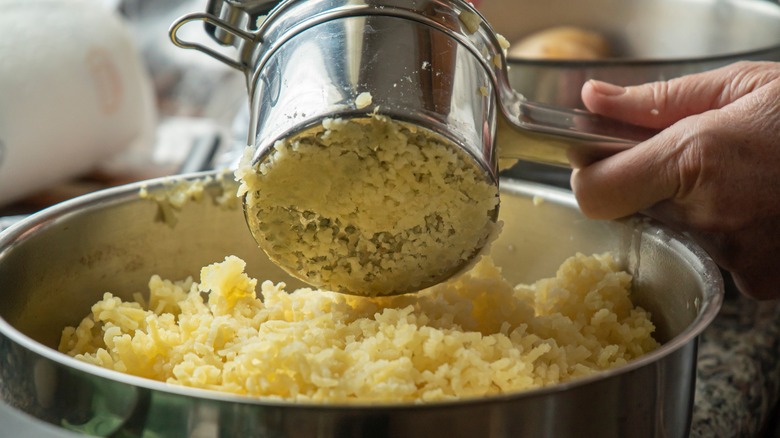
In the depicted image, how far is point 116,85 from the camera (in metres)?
1.77

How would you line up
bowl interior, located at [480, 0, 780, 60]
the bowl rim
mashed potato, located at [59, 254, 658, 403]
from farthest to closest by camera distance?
bowl interior, located at [480, 0, 780, 60]
mashed potato, located at [59, 254, 658, 403]
the bowl rim

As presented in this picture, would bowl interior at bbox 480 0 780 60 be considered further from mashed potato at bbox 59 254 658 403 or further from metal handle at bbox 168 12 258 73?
metal handle at bbox 168 12 258 73

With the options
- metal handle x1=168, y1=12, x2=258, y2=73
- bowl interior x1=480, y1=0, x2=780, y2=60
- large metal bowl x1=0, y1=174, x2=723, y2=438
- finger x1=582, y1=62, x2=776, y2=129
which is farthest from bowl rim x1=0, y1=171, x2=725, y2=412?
bowl interior x1=480, y1=0, x2=780, y2=60

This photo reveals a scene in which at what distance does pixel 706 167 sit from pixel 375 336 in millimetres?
391

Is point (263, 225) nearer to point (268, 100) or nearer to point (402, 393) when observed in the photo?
point (268, 100)

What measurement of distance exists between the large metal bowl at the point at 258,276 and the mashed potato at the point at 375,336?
0.04 meters

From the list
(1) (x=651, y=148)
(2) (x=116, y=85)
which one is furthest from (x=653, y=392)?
(2) (x=116, y=85)

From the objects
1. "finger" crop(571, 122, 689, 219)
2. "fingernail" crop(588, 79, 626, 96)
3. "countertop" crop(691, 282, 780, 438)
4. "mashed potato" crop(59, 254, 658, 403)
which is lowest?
"countertop" crop(691, 282, 780, 438)

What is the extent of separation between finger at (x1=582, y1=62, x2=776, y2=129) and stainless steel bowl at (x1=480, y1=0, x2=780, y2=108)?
13 centimetres

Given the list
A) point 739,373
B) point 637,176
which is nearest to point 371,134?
point 637,176

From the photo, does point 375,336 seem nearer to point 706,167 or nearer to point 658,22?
point 706,167

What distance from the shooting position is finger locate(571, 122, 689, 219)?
2.99 feet

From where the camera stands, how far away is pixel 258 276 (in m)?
1.11

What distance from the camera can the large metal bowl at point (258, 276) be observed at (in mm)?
577
